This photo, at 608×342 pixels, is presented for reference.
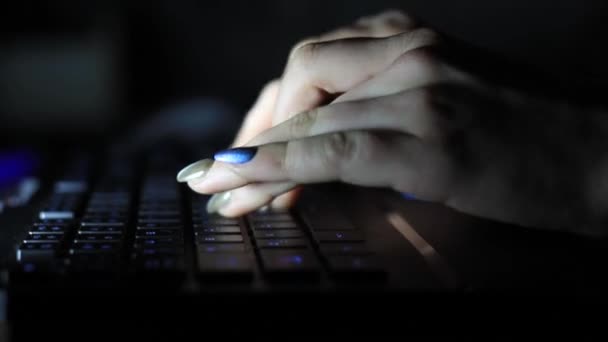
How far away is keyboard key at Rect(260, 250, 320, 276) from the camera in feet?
1.46

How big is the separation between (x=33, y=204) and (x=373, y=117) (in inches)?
13.5

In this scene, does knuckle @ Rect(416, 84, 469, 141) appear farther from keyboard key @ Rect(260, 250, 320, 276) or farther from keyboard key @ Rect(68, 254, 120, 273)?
keyboard key @ Rect(68, 254, 120, 273)

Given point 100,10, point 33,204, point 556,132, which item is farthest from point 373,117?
point 100,10

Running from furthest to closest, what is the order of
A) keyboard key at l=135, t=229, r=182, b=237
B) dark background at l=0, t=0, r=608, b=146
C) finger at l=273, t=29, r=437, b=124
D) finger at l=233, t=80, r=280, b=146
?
dark background at l=0, t=0, r=608, b=146, finger at l=233, t=80, r=280, b=146, finger at l=273, t=29, r=437, b=124, keyboard key at l=135, t=229, r=182, b=237

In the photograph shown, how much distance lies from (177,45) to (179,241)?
1126mm

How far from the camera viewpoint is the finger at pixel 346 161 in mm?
540

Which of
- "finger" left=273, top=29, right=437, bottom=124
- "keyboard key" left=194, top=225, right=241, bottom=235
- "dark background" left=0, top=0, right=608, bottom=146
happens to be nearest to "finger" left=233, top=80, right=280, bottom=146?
"finger" left=273, top=29, right=437, bottom=124

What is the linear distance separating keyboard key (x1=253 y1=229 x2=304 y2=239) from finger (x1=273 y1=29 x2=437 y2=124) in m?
0.16

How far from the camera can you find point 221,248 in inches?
19.7

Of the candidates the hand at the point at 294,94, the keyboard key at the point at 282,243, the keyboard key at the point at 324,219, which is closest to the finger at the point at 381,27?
the hand at the point at 294,94

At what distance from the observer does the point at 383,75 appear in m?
0.61

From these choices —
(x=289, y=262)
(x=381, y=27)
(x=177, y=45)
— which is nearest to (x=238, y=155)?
(x=289, y=262)

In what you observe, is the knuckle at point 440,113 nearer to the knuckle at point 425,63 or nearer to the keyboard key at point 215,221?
the knuckle at point 425,63

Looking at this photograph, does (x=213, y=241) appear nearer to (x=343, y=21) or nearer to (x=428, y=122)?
(x=428, y=122)
